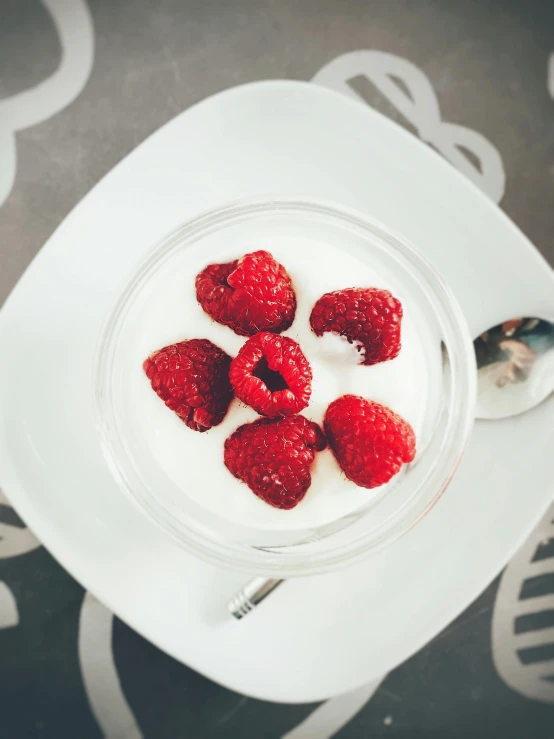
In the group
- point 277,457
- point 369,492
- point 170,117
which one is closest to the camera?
point 277,457

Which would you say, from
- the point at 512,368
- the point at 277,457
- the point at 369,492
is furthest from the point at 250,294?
the point at 512,368

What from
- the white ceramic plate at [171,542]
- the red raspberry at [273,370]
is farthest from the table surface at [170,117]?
the red raspberry at [273,370]

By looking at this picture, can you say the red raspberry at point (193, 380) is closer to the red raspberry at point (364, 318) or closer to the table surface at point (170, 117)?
the red raspberry at point (364, 318)

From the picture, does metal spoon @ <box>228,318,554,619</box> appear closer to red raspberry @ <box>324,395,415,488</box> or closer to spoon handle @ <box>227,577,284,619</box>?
spoon handle @ <box>227,577,284,619</box>

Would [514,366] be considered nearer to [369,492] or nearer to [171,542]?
[369,492]

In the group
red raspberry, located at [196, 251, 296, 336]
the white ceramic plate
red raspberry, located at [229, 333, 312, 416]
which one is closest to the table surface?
the white ceramic plate
